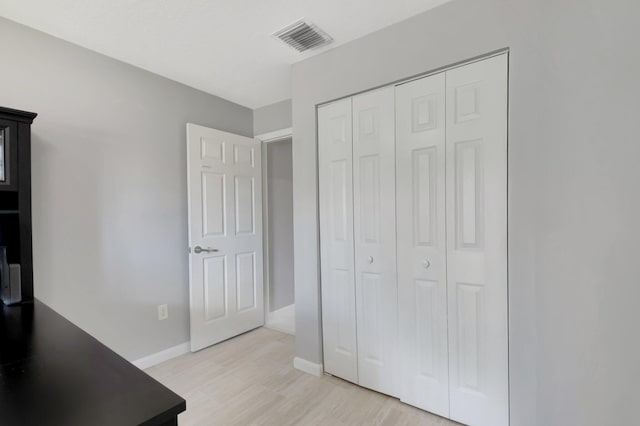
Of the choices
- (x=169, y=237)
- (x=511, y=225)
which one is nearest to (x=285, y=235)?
(x=169, y=237)

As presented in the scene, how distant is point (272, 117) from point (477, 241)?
2.37m

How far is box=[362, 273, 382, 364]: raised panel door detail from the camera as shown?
1917 millimetres

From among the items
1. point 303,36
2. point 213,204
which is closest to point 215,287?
point 213,204

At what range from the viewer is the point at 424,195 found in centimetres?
171

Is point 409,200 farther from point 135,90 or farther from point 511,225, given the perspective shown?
point 135,90

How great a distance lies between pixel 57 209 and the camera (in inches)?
74.9

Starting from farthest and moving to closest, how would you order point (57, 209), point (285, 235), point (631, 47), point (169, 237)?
point (285, 235) → point (169, 237) → point (57, 209) → point (631, 47)

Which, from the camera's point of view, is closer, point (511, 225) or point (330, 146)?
point (511, 225)

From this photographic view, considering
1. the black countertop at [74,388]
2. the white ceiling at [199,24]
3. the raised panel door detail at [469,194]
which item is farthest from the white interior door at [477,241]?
the black countertop at [74,388]

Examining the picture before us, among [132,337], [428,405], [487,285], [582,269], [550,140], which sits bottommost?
[428,405]

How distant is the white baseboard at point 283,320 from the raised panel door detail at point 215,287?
2.03 ft

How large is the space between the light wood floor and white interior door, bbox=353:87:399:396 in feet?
0.59

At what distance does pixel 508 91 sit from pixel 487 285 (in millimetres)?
1011

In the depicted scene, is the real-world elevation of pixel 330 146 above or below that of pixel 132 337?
above
